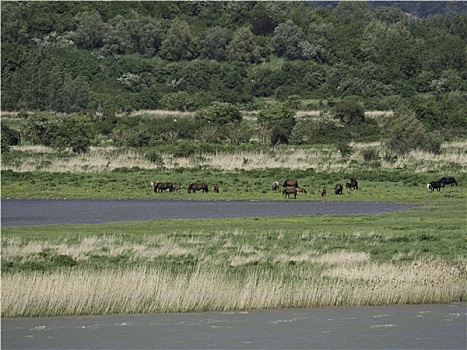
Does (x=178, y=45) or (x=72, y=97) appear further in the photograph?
(x=178, y=45)

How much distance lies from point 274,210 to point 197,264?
60.0ft

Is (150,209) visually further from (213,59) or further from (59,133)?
(213,59)

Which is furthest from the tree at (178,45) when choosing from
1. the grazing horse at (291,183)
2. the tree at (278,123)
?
the grazing horse at (291,183)

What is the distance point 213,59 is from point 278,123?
56.7 m

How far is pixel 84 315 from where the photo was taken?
2144 cm

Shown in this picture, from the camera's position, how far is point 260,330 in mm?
20500

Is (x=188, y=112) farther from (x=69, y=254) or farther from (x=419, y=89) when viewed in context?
(x=69, y=254)

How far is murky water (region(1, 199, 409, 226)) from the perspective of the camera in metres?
40.8

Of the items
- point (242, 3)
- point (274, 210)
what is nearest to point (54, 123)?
point (274, 210)

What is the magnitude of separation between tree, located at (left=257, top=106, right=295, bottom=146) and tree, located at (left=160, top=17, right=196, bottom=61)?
47.1 metres

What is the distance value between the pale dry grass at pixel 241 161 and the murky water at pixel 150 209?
10.2 m

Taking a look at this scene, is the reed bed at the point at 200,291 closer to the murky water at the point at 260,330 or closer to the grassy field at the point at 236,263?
the grassy field at the point at 236,263

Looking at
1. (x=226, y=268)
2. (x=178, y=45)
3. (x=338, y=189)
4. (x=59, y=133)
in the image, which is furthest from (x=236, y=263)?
(x=178, y=45)

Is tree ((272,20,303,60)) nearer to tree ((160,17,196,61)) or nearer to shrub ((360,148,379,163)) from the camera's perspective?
tree ((160,17,196,61))
